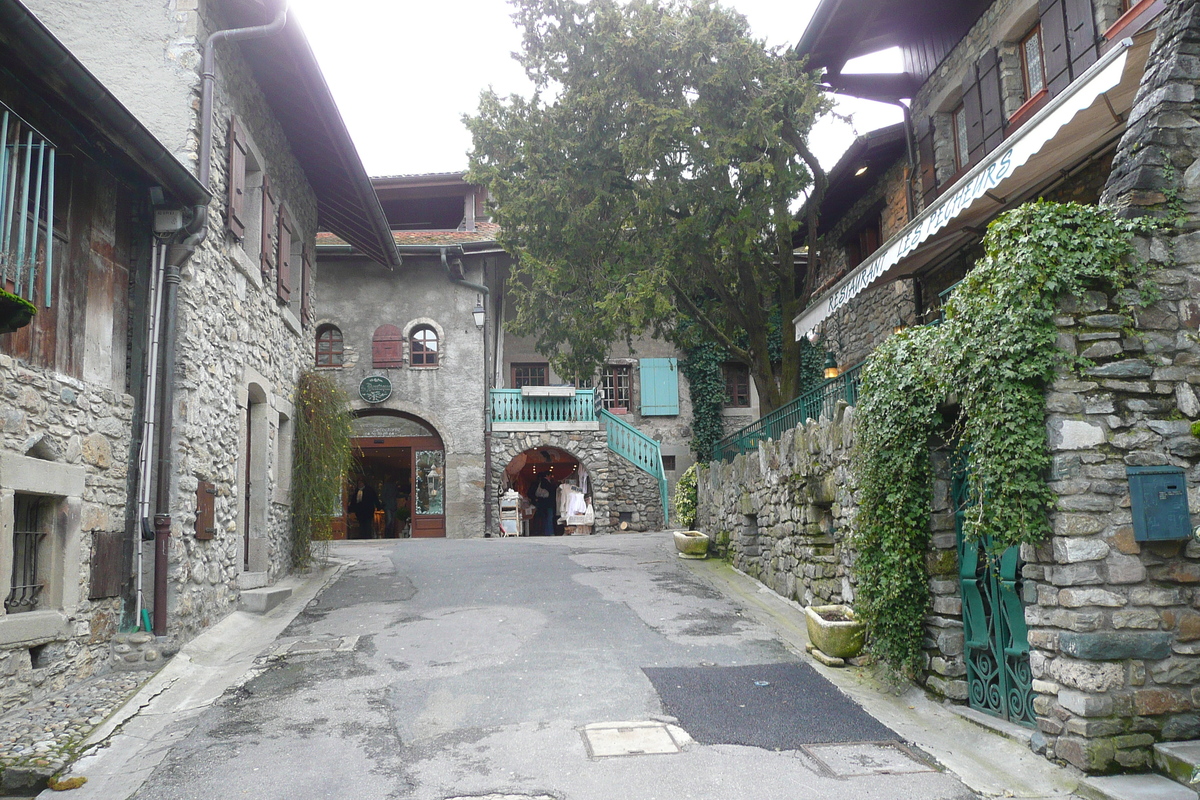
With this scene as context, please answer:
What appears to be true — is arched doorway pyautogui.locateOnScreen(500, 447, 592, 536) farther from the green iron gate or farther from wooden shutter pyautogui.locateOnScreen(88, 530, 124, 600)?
the green iron gate

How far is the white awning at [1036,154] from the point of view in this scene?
5766 millimetres

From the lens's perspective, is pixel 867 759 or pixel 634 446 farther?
pixel 634 446

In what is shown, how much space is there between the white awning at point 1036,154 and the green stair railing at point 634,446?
974cm

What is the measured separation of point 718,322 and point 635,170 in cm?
400

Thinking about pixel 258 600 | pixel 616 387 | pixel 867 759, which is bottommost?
pixel 867 759

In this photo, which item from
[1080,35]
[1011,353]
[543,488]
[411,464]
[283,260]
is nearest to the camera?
[1011,353]

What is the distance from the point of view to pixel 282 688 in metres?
6.24

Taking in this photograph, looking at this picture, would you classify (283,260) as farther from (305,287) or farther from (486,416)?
(486,416)

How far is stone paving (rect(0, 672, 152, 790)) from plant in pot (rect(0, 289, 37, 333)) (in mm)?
2258

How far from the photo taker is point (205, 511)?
7422 millimetres

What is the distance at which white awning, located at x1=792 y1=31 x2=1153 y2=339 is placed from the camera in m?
5.77

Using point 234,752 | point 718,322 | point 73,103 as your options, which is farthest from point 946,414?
point 718,322

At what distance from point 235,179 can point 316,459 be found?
4062mm

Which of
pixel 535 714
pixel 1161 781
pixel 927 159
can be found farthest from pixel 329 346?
pixel 1161 781
